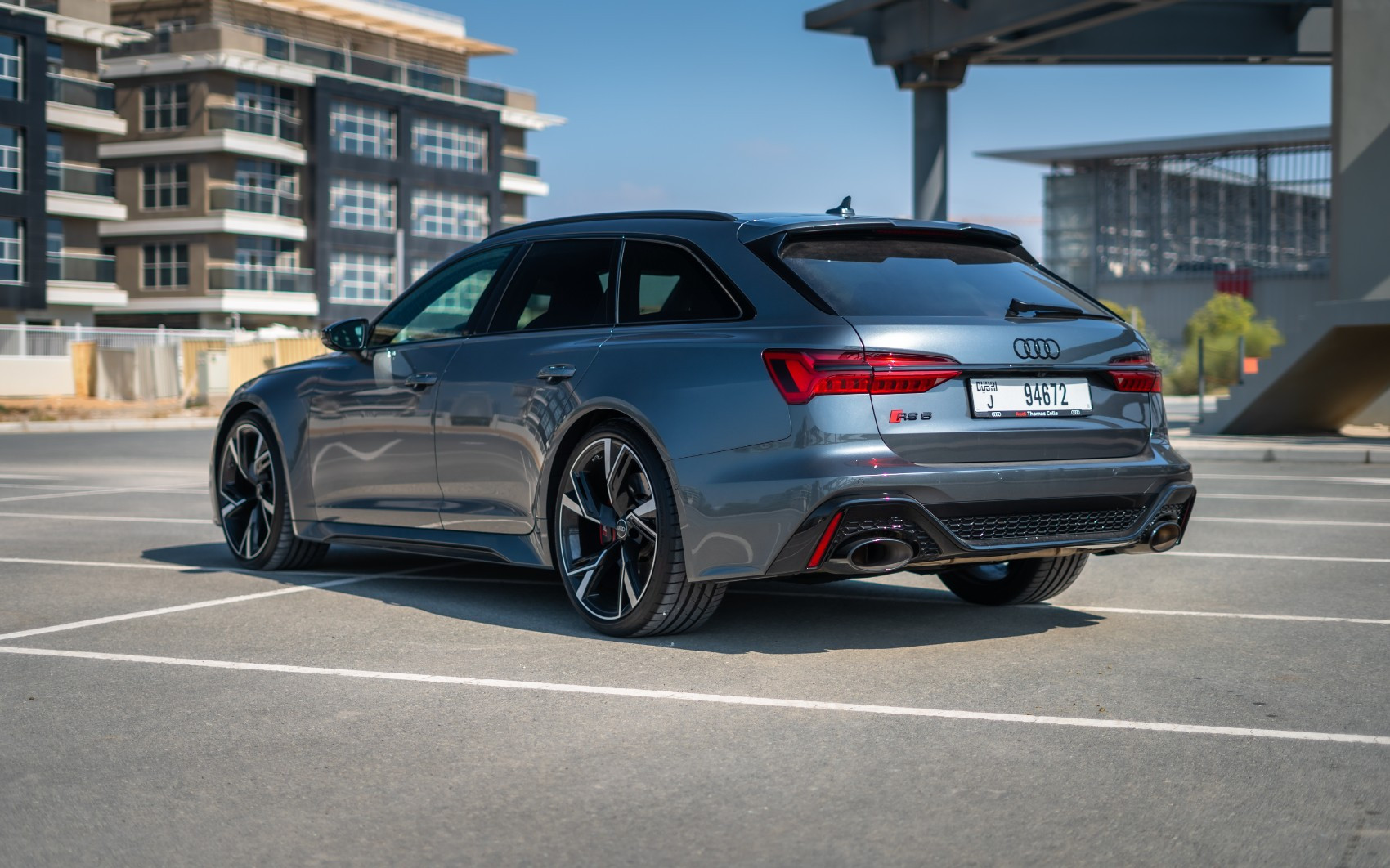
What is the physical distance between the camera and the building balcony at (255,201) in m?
64.8

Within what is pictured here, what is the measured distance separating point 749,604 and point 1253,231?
287 ft

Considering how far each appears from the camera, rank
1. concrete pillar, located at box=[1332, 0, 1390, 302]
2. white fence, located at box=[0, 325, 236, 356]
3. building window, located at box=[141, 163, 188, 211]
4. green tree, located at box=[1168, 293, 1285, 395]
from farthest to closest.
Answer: building window, located at box=[141, 163, 188, 211], green tree, located at box=[1168, 293, 1285, 395], white fence, located at box=[0, 325, 236, 356], concrete pillar, located at box=[1332, 0, 1390, 302]

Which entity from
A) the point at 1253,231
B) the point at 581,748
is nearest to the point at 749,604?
the point at 581,748

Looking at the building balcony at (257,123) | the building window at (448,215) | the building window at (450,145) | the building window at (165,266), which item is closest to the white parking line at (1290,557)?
the building balcony at (257,123)

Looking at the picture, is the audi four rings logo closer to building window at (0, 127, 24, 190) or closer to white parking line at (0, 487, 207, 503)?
white parking line at (0, 487, 207, 503)

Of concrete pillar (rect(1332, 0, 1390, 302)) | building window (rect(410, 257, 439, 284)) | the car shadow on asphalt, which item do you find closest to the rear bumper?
the car shadow on asphalt

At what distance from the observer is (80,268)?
5634 cm

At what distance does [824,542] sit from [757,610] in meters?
1.52

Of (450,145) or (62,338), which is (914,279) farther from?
(450,145)

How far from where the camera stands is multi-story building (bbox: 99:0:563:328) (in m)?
65.0

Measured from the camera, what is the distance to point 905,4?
2455 cm

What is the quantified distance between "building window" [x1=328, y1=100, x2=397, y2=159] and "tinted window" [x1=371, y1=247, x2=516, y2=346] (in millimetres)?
64259

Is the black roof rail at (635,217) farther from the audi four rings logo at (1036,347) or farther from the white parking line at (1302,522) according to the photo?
the white parking line at (1302,522)

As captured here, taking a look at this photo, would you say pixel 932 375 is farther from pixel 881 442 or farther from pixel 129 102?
pixel 129 102
